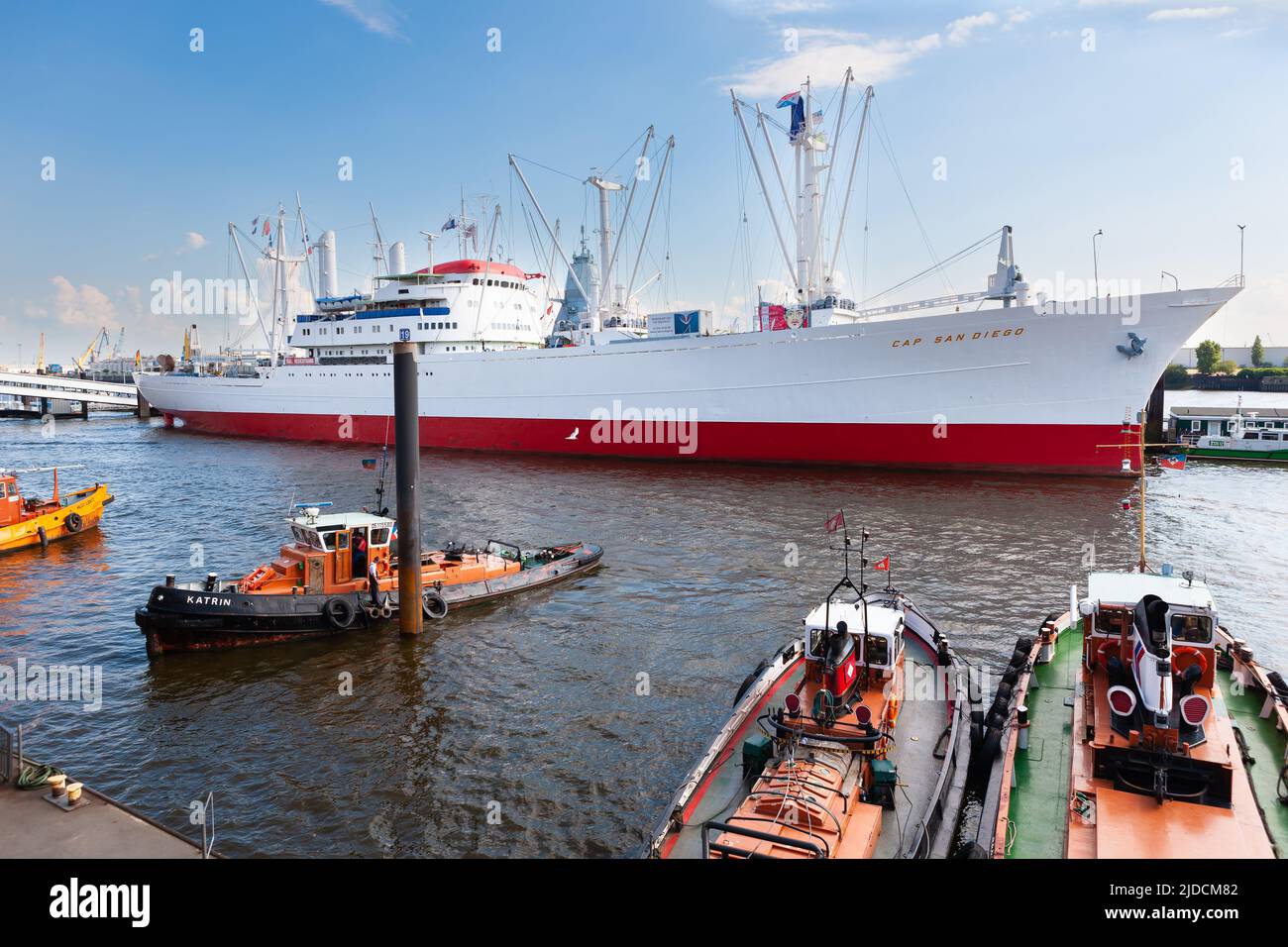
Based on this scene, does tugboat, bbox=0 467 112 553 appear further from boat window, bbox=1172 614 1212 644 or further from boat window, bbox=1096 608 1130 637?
boat window, bbox=1172 614 1212 644

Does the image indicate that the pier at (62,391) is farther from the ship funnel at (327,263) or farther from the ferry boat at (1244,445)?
the ferry boat at (1244,445)

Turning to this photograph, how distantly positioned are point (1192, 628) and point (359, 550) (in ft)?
49.5

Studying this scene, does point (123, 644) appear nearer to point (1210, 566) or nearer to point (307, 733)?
point (307, 733)

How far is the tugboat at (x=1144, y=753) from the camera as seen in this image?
7.00 m

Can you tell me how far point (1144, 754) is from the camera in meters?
7.39

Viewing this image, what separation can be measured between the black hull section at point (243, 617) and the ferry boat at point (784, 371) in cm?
2458

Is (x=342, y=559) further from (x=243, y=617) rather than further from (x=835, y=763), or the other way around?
(x=835, y=763)

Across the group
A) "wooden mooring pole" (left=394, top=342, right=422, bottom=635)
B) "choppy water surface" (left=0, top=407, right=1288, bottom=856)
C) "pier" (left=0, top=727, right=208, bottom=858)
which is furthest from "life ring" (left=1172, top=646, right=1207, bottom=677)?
"wooden mooring pole" (left=394, top=342, right=422, bottom=635)

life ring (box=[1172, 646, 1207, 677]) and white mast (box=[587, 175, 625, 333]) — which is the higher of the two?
white mast (box=[587, 175, 625, 333])

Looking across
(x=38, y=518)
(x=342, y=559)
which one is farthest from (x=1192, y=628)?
(x=38, y=518)

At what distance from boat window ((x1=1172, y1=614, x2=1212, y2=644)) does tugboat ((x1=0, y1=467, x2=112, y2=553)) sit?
29.1 meters

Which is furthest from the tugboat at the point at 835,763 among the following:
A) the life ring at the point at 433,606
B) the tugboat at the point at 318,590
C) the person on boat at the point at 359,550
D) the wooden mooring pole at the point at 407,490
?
the person on boat at the point at 359,550

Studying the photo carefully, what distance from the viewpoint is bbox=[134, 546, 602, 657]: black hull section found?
14969mm

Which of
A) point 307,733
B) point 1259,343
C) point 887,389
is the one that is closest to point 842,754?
point 307,733
